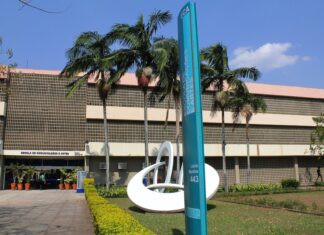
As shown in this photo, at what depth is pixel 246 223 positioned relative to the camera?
11703 mm

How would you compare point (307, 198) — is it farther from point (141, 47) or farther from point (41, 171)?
point (41, 171)

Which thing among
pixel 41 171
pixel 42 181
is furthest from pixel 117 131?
pixel 42 181

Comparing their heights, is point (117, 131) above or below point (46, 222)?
above

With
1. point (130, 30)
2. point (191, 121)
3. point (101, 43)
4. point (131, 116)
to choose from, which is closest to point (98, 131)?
point (131, 116)

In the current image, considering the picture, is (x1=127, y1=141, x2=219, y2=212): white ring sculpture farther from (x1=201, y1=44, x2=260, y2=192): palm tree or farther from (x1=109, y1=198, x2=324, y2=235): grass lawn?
(x1=201, y1=44, x2=260, y2=192): palm tree

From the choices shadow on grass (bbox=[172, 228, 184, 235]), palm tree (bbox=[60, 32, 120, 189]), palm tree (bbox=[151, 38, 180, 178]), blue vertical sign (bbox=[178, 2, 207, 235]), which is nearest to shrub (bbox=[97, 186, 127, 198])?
palm tree (bbox=[60, 32, 120, 189])

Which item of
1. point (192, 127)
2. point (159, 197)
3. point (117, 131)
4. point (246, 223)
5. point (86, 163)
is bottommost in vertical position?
point (246, 223)

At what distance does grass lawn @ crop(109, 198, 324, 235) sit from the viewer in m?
10.2

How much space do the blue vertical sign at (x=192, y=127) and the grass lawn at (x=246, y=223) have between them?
4113 millimetres

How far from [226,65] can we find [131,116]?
11.3 meters

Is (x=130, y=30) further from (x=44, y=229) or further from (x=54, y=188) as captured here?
(x=54, y=188)

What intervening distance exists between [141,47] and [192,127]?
18.6 metres

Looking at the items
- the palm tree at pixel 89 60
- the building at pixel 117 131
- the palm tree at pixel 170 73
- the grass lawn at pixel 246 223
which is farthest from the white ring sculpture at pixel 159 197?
the building at pixel 117 131

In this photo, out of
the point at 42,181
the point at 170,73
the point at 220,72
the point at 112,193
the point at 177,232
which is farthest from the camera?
the point at 42,181
